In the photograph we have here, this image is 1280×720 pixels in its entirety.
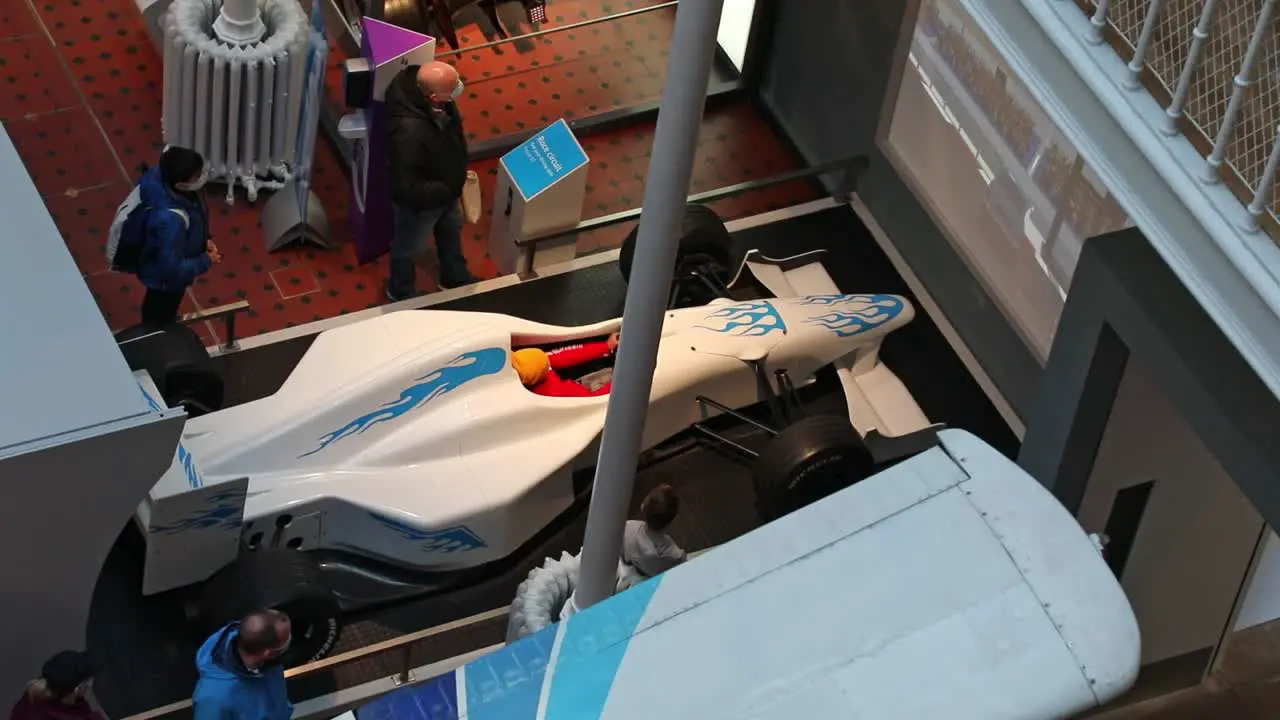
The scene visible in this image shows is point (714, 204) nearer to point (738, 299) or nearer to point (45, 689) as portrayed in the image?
point (738, 299)

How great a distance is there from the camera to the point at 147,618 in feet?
26.7

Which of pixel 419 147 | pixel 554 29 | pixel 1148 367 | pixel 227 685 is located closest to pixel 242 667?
pixel 227 685

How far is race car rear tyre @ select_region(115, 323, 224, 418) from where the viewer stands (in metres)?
8.32

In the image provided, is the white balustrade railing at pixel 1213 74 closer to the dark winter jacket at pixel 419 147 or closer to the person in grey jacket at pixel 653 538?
the person in grey jacket at pixel 653 538

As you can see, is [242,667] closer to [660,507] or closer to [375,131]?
[660,507]

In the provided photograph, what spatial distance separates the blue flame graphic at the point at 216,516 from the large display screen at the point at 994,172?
4.15 metres

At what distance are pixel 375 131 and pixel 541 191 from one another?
0.91m

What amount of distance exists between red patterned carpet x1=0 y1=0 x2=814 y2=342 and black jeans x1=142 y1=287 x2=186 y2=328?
2.11 feet

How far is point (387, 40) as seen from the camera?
936 cm

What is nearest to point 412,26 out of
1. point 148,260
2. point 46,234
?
point 148,260

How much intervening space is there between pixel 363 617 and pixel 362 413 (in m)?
0.93

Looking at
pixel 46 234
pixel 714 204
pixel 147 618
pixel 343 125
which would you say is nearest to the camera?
pixel 46 234

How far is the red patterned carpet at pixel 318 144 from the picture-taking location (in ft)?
32.9

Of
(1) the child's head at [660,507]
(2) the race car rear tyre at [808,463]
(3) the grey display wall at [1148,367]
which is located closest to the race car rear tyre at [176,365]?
(1) the child's head at [660,507]
